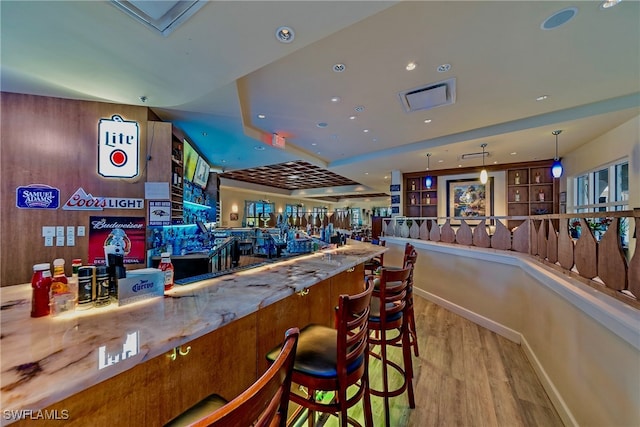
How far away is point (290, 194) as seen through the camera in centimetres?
1555

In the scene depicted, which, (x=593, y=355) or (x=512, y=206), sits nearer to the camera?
(x=593, y=355)

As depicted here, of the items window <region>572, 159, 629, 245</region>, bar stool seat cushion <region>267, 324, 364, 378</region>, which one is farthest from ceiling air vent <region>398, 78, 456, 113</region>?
bar stool seat cushion <region>267, 324, 364, 378</region>

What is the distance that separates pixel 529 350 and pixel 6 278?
578cm

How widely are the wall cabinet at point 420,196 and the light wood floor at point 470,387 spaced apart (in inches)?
217

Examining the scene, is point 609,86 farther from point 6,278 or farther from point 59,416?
point 6,278

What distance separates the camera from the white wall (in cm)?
138

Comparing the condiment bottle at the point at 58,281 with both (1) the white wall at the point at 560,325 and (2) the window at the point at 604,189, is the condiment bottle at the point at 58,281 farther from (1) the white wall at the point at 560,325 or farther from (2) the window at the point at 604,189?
(2) the window at the point at 604,189

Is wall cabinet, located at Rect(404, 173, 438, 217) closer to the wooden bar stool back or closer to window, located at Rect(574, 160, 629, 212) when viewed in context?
window, located at Rect(574, 160, 629, 212)

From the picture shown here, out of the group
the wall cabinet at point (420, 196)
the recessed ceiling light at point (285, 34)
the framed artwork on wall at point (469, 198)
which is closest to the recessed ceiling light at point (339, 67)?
the recessed ceiling light at point (285, 34)

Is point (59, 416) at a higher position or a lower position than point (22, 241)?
lower

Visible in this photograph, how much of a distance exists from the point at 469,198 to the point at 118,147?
855cm

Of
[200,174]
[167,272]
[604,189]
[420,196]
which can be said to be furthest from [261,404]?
[420,196]

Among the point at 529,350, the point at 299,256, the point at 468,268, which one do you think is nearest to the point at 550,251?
the point at 529,350

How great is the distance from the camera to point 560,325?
2143 millimetres
